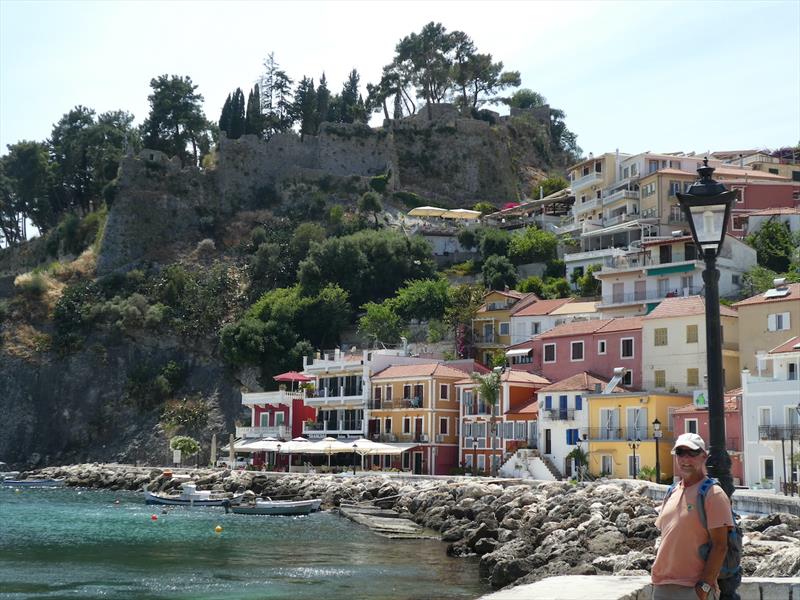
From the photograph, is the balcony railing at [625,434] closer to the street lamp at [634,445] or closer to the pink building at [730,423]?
the street lamp at [634,445]

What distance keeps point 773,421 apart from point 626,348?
14393mm

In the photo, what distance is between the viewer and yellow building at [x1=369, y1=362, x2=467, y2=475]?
191ft

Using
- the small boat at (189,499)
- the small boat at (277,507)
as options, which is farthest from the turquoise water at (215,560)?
the small boat at (189,499)

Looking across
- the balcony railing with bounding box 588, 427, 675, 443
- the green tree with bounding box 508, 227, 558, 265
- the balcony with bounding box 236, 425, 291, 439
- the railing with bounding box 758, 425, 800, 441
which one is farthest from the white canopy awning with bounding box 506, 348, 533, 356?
the railing with bounding box 758, 425, 800, 441

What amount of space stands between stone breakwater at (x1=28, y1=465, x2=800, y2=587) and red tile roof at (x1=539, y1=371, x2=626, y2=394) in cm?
644

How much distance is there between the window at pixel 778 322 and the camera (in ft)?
155

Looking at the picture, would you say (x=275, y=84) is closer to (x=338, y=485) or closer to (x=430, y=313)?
(x=430, y=313)

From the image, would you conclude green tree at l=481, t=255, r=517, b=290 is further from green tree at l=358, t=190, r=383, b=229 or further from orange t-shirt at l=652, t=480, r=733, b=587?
orange t-shirt at l=652, t=480, r=733, b=587

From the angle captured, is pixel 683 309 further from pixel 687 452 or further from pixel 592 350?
pixel 687 452

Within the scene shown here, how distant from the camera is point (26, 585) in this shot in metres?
26.6

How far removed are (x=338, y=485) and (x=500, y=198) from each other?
5445 centimetres

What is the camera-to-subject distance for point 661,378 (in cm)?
5069

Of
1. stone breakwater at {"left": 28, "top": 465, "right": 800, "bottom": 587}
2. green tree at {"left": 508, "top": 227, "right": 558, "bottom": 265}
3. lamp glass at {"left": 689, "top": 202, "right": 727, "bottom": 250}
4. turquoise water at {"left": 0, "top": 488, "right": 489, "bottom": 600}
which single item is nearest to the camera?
lamp glass at {"left": 689, "top": 202, "right": 727, "bottom": 250}

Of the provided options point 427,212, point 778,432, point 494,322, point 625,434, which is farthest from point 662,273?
point 427,212
